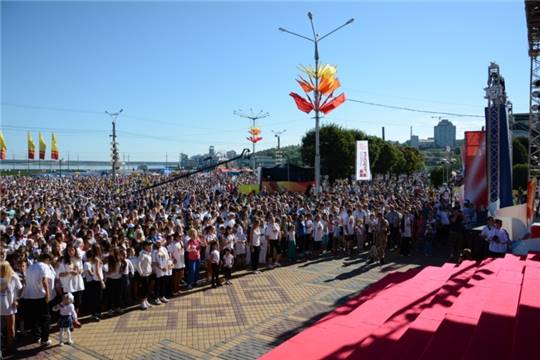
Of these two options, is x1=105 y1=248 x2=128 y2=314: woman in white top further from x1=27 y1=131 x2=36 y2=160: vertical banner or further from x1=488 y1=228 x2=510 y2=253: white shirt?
x1=27 y1=131 x2=36 y2=160: vertical banner

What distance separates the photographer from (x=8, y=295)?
6.79 metres

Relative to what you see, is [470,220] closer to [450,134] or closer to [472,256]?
[472,256]

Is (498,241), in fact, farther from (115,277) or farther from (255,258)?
(115,277)

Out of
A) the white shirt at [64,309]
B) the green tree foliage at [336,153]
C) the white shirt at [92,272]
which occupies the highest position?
the green tree foliage at [336,153]

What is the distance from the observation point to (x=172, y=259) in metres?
10.1

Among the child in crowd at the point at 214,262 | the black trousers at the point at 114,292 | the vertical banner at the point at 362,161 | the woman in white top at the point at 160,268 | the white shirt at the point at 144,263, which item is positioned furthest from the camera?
the vertical banner at the point at 362,161

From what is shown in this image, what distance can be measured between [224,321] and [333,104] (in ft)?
55.2

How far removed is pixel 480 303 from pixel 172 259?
6.96m

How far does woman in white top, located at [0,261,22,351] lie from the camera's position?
668 centimetres

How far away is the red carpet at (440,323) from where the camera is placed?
455 centimetres

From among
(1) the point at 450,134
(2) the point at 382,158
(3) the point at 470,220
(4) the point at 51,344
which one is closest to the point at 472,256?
(3) the point at 470,220

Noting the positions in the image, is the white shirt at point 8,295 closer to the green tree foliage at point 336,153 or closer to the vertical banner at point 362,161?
the vertical banner at point 362,161

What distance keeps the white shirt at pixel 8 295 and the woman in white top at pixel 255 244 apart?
265 inches

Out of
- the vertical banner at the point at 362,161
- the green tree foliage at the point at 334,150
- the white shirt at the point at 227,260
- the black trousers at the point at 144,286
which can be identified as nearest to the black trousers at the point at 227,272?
the white shirt at the point at 227,260
